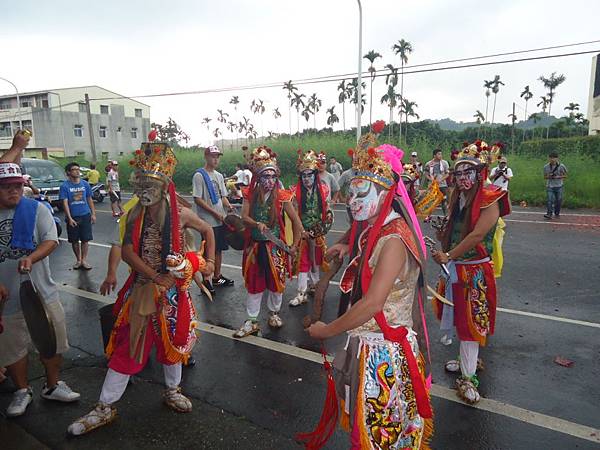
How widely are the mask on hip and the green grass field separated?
16.9ft

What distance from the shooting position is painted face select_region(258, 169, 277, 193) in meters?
4.96

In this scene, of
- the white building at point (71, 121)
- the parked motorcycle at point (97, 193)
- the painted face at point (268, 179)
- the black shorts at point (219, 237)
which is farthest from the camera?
the white building at point (71, 121)

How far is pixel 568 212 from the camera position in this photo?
14039 millimetres

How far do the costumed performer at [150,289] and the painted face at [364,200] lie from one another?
146 cm

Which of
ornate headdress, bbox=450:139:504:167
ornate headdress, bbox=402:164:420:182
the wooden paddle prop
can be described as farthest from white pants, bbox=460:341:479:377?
ornate headdress, bbox=402:164:420:182

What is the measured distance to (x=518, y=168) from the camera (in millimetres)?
19859

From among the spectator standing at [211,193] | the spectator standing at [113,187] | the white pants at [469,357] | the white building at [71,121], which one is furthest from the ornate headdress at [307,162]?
the white building at [71,121]

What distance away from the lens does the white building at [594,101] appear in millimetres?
36838

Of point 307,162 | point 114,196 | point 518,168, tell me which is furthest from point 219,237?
point 518,168

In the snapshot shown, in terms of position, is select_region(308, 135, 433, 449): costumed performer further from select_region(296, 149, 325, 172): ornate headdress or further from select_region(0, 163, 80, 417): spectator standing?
select_region(296, 149, 325, 172): ornate headdress

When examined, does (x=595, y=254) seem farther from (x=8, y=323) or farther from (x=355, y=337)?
(x=8, y=323)

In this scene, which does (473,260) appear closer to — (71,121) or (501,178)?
(501,178)

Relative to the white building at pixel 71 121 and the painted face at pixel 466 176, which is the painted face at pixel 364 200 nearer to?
the painted face at pixel 466 176

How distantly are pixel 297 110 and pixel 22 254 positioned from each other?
6158 cm
